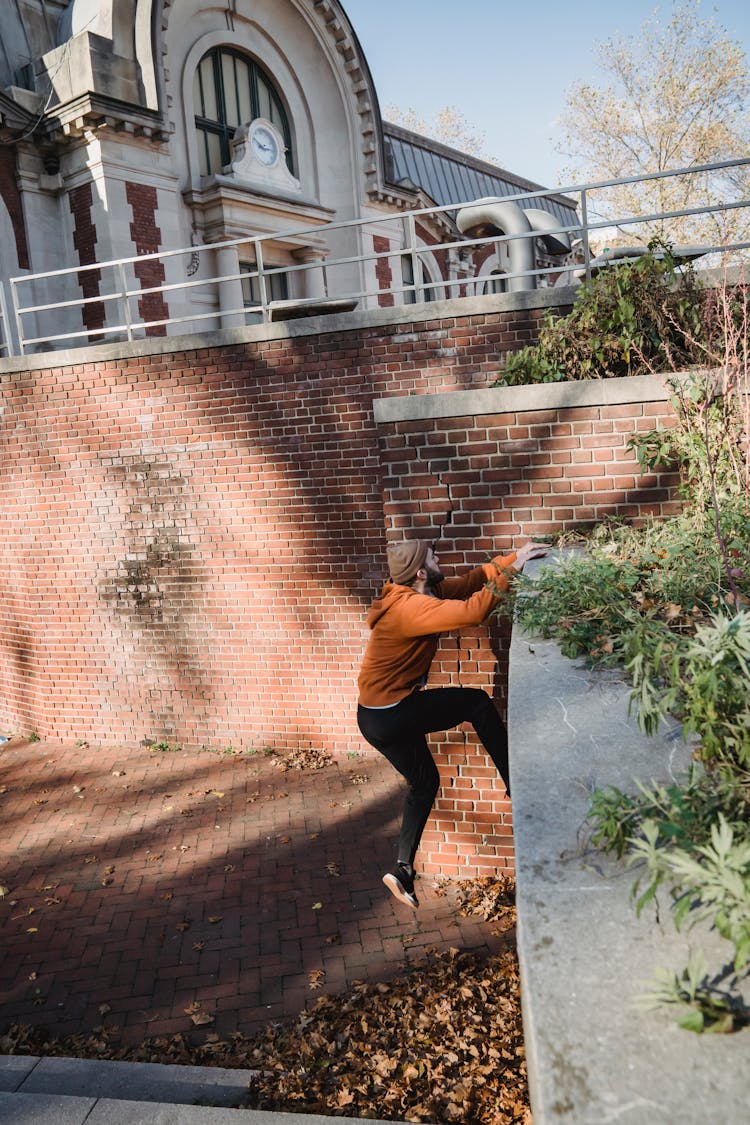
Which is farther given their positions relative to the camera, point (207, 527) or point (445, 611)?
point (207, 527)

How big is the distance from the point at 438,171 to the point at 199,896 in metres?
18.1

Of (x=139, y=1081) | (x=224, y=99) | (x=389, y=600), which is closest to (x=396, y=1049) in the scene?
(x=139, y=1081)

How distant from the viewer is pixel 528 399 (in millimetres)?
4590

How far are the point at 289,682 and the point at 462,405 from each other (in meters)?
4.62

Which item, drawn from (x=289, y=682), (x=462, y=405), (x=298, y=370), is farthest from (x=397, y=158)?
(x=462, y=405)

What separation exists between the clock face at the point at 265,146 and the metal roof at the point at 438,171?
2449 mm

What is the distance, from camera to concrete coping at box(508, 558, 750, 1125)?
1.36 m

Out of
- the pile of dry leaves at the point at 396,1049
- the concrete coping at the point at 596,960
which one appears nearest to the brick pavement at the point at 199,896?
the pile of dry leaves at the point at 396,1049

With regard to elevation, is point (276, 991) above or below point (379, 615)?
below

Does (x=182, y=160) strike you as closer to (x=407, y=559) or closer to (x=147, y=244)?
(x=147, y=244)

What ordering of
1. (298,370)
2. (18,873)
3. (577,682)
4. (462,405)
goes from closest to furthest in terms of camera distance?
(577,682), (462,405), (18,873), (298,370)

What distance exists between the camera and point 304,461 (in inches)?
325

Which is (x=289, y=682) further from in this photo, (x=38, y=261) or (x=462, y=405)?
(x=38, y=261)

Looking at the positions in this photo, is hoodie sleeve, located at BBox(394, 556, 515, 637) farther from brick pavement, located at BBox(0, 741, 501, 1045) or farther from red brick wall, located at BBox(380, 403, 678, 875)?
brick pavement, located at BBox(0, 741, 501, 1045)
